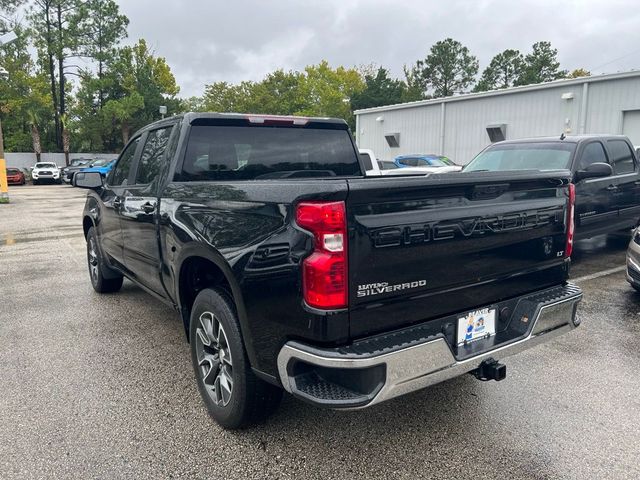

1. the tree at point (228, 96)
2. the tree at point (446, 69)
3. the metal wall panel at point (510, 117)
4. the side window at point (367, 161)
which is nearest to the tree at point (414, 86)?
the tree at point (446, 69)

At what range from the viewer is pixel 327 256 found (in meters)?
2.13

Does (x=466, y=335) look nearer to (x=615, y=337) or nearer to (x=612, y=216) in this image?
(x=615, y=337)

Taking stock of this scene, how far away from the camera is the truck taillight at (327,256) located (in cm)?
211

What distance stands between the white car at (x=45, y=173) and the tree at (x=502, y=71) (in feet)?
156

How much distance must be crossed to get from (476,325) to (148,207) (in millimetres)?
2475

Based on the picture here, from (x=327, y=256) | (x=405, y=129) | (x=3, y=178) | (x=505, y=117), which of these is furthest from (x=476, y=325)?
(x=405, y=129)

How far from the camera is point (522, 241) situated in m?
2.82

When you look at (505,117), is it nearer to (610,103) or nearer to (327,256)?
(610,103)

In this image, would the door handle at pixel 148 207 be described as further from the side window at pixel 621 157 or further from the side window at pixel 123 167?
the side window at pixel 621 157

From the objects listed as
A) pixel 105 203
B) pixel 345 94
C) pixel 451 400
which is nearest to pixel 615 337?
pixel 451 400

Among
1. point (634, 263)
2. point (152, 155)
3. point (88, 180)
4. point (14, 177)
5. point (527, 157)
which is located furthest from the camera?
point (14, 177)

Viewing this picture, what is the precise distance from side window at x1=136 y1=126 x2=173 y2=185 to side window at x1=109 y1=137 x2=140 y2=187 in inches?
13.2

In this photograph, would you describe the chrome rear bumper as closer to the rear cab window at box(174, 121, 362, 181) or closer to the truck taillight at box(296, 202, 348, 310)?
the truck taillight at box(296, 202, 348, 310)

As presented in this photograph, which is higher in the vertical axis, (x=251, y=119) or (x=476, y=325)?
(x=251, y=119)
